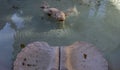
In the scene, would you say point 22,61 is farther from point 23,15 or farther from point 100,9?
point 100,9

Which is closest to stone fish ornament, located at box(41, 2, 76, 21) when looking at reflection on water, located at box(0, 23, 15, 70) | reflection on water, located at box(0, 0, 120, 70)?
reflection on water, located at box(0, 0, 120, 70)

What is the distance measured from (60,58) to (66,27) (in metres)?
0.66

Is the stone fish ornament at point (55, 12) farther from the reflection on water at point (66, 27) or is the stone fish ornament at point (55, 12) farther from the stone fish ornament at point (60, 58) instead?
the stone fish ornament at point (60, 58)

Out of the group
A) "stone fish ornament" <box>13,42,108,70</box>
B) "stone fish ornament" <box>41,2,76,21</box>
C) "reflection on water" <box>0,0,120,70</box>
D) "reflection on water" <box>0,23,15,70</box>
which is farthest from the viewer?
"stone fish ornament" <box>41,2,76,21</box>

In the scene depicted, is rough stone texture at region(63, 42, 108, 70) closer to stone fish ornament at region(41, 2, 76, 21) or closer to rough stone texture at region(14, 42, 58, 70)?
rough stone texture at region(14, 42, 58, 70)

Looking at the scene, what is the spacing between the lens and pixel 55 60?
71.5 inches

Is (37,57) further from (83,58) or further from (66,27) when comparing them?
(66,27)

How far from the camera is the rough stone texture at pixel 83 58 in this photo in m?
1.82

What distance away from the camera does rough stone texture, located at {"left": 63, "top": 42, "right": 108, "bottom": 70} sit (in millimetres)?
1822

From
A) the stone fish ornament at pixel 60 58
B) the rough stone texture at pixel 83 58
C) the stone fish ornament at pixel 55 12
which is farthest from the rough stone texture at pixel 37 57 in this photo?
the stone fish ornament at pixel 55 12

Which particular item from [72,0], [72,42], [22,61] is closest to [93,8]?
[72,0]

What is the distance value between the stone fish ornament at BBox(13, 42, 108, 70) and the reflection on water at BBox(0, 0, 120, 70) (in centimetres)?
18

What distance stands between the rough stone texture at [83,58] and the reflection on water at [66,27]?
0.59 feet

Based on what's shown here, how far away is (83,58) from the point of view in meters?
1.92
